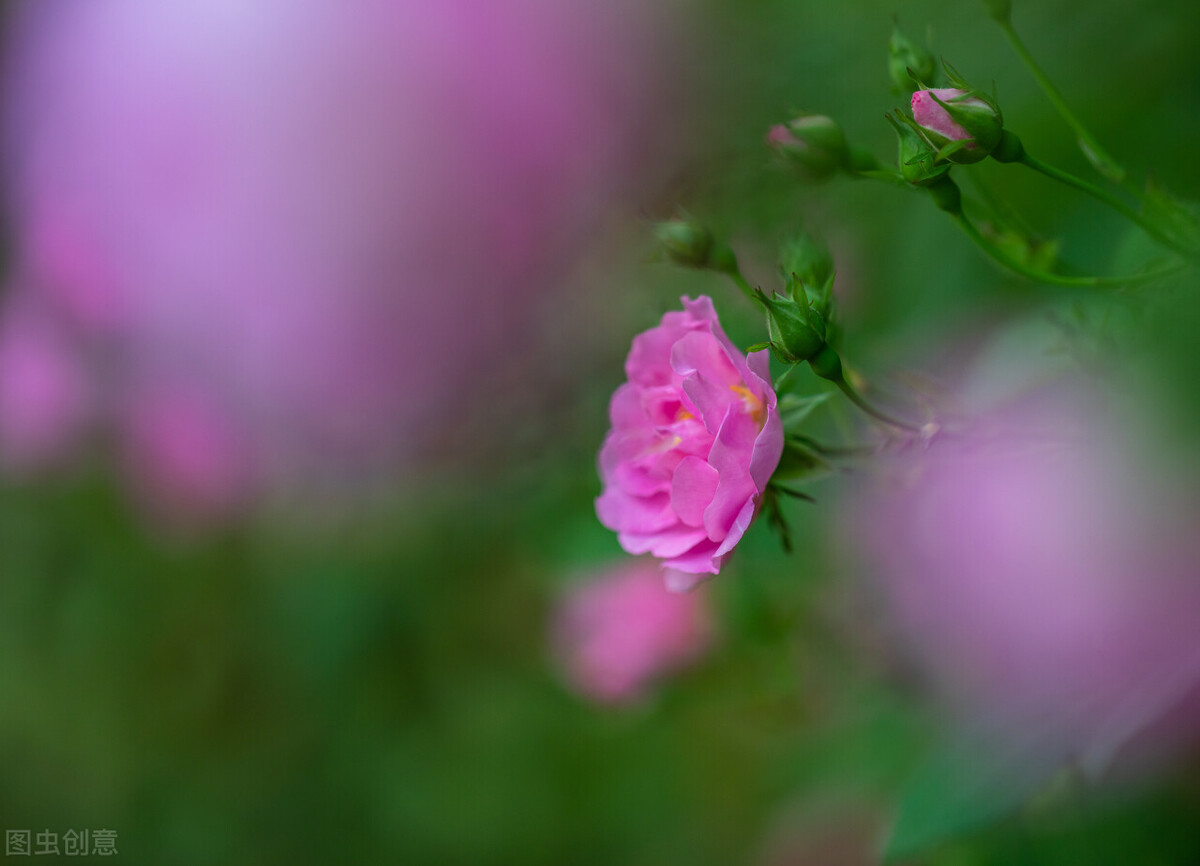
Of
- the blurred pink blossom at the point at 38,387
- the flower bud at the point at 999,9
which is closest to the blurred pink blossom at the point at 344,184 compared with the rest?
the blurred pink blossom at the point at 38,387

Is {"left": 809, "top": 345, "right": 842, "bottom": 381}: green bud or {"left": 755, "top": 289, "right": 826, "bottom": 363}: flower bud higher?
{"left": 755, "top": 289, "right": 826, "bottom": 363}: flower bud

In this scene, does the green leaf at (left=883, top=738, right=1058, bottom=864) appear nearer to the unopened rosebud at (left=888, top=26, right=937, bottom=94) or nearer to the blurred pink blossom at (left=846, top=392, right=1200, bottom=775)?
the blurred pink blossom at (left=846, top=392, right=1200, bottom=775)

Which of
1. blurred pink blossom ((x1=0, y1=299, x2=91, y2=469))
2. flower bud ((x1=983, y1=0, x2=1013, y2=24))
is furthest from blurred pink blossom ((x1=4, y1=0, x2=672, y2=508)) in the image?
flower bud ((x1=983, y1=0, x2=1013, y2=24))

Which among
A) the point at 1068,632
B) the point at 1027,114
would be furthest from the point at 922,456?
the point at 1027,114

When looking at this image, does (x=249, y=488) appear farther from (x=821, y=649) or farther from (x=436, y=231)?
(x=821, y=649)

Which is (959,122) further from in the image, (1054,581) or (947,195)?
(1054,581)
